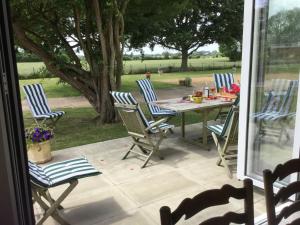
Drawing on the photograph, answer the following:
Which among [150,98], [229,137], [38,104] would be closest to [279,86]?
[229,137]

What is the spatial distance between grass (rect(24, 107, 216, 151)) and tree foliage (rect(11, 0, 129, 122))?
480mm

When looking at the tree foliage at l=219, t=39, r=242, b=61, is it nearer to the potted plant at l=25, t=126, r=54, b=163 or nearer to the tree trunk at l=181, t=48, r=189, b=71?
the tree trunk at l=181, t=48, r=189, b=71

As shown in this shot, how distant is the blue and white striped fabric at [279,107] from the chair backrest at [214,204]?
5.51ft

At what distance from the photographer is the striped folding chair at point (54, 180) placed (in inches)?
93.0

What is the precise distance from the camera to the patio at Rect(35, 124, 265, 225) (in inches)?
107

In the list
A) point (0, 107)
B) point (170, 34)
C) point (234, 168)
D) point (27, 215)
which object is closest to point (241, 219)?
point (27, 215)

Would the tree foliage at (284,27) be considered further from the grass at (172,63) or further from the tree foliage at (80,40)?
the grass at (172,63)

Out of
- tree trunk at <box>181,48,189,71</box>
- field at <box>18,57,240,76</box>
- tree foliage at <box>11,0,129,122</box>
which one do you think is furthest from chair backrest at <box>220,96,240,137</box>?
tree trunk at <box>181,48,189,71</box>

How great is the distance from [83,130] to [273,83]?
13.3ft

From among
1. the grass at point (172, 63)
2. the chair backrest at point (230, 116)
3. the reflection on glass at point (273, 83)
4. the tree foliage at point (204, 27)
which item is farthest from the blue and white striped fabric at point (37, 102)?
the grass at point (172, 63)

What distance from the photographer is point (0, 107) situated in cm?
122

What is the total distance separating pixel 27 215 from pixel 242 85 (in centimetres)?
232

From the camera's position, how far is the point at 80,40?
6.20 metres

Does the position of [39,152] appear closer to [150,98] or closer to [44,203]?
[44,203]
